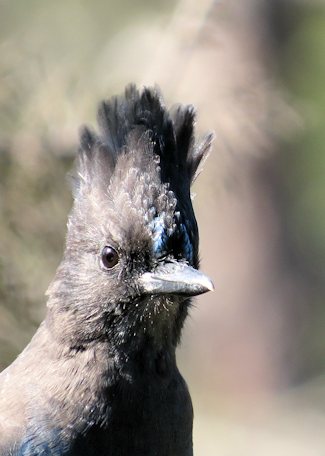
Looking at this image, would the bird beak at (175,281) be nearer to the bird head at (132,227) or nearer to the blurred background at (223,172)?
the bird head at (132,227)

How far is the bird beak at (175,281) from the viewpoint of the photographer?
11.0ft

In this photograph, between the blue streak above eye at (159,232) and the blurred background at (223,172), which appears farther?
the blurred background at (223,172)

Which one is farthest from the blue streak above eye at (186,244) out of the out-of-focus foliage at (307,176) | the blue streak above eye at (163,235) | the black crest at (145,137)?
the out-of-focus foliage at (307,176)

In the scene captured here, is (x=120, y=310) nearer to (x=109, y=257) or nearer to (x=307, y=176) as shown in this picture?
(x=109, y=257)

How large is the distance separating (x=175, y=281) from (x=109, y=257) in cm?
32

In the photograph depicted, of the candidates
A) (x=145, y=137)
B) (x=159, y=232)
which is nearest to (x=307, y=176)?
(x=145, y=137)

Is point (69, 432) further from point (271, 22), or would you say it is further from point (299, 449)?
point (271, 22)

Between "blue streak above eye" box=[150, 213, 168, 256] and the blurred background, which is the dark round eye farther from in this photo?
the blurred background

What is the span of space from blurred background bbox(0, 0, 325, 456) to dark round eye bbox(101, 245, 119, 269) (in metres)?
0.73

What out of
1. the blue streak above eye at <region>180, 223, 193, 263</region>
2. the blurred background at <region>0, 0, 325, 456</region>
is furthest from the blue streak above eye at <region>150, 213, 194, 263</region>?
the blurred background at <region>0, 0, 325, 456</region>

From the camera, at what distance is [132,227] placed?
3.55 m

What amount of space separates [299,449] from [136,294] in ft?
11.6

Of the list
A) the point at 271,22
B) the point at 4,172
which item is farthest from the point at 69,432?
the point at 271,22

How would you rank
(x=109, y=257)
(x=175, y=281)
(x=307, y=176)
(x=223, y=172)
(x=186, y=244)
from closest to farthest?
(x=175, y=281) → (x=186, y=244) → (x=109, y=257) → (x=223, y=172) → (x=307, y=176)
